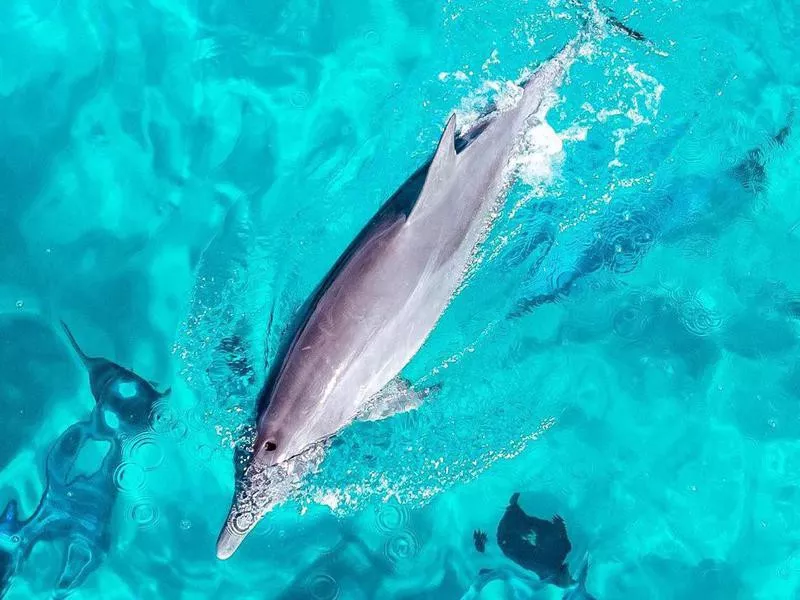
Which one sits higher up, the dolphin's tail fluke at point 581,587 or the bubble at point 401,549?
the bubble at point 401,549

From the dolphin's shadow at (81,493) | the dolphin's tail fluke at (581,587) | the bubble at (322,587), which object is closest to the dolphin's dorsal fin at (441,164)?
the dolphin's shadow at (81,493)

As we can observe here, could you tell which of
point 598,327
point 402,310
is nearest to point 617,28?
point 598,327

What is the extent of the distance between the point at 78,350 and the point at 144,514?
1.94 metres

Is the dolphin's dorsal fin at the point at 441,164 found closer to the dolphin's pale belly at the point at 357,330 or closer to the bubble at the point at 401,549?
the dolphin's pale belly at the point at 357,330

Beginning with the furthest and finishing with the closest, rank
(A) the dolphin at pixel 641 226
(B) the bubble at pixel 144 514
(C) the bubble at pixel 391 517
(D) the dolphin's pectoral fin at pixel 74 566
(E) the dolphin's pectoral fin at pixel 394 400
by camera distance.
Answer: (A) the dolphin at pixel 641 226, (C) the bubble at pixel 391 517, (B) the bubble at pixel 144 514, (D) the dolphin's pectoral fin at pixel 74 566, (E) the dolphin's pectoral fin at pixel 394 400

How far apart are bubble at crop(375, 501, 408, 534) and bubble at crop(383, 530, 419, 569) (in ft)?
0.30

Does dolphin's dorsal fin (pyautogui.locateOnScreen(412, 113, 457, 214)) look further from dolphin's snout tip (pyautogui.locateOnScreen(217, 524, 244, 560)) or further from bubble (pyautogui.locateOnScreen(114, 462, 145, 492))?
bubble (pyautogui.locateOnScreen(114, 462, 145, 492))

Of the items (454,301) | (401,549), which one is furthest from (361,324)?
(401,549)

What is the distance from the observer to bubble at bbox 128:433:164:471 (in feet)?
24.8

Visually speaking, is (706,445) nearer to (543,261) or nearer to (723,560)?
(723,560)

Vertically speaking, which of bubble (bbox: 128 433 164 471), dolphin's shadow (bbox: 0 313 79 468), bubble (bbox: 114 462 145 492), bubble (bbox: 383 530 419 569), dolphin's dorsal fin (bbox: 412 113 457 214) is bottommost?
bubble (bbox: 383 530 419 569)

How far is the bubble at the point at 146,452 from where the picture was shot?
24.8 feet

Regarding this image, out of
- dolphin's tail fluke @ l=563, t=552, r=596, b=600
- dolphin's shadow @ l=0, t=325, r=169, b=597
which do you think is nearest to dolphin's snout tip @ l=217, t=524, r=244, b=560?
dolphin's shadow @ l=0, t=325, r=169, b=597

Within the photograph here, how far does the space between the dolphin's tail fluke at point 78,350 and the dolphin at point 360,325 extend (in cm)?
256
